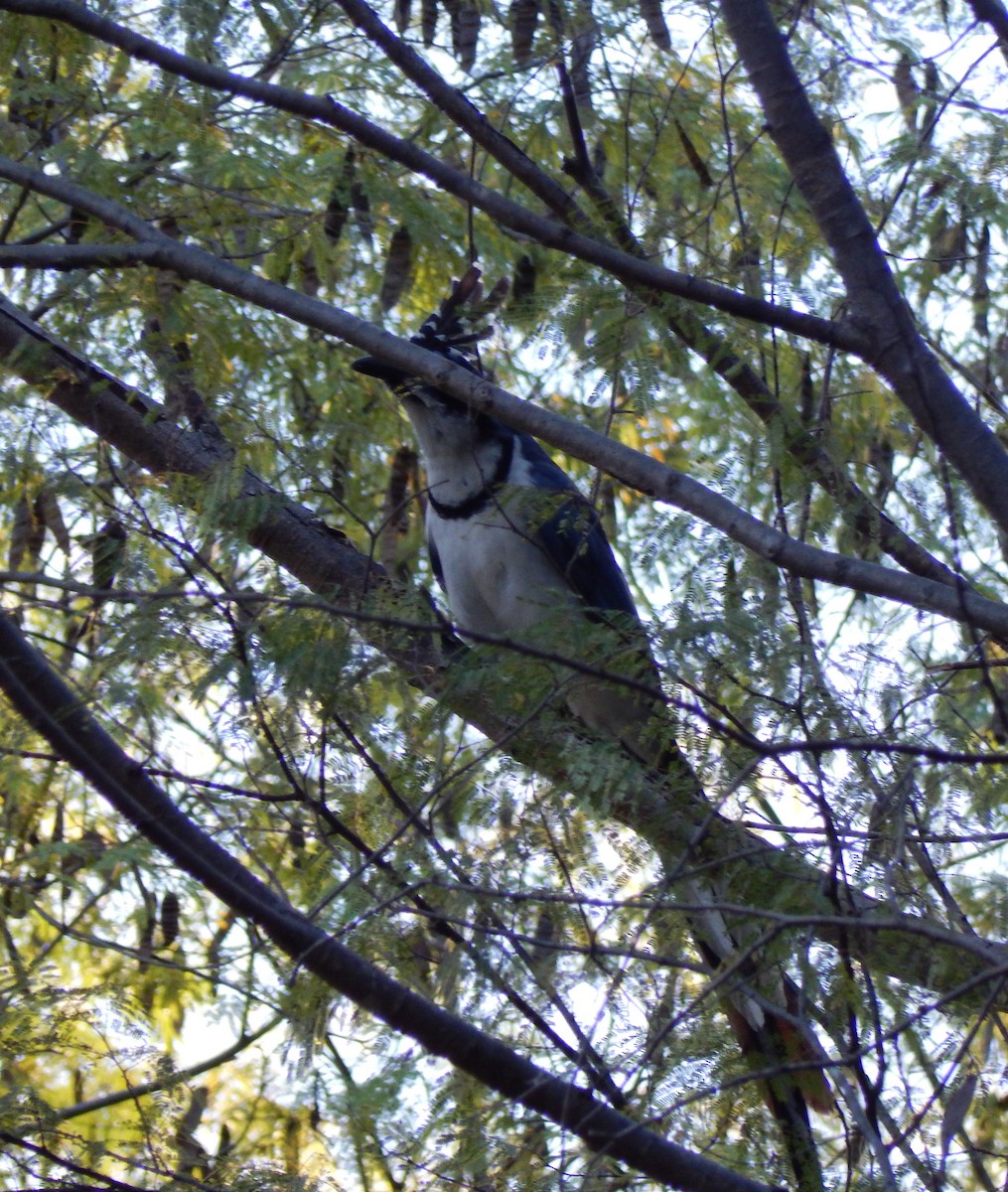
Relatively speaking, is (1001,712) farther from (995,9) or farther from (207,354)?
(207,354)

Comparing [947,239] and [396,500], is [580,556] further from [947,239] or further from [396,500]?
[947,239]

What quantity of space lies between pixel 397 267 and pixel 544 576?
3.81 feet

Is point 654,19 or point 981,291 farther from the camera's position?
point 981,291

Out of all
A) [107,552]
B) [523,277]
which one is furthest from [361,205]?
[107,552]

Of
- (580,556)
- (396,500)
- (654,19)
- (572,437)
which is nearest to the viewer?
(572,437)

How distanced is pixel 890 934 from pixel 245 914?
1.29 meters

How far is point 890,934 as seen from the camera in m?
2.77

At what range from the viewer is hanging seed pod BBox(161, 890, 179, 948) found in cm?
462

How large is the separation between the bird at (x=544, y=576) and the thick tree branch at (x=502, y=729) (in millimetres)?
134

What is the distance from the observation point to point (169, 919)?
4.64 meters

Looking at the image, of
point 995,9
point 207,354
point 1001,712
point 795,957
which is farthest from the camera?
point 207,354

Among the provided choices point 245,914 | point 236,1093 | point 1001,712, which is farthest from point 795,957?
point 236,1093

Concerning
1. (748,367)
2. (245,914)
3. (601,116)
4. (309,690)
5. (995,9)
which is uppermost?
(601,116)

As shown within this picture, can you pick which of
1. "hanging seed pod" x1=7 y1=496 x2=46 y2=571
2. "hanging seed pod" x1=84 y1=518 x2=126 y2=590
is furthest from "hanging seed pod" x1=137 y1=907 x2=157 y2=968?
"hanging seed pod" x1=84 y1=518 x2=126 y2=590
